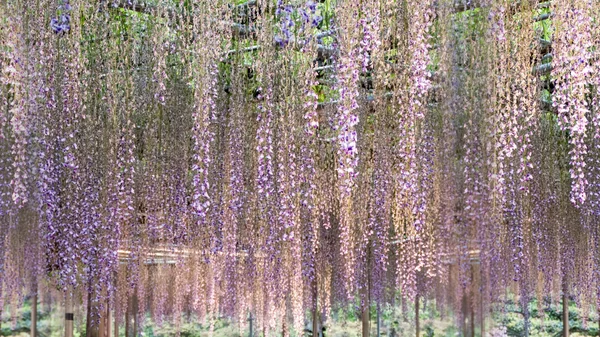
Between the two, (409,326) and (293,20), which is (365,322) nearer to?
(409,326)

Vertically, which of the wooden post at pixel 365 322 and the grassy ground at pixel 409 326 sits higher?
the wooden post at pixel 365 322

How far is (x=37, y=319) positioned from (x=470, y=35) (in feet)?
27.7

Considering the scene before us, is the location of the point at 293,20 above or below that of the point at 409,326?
above

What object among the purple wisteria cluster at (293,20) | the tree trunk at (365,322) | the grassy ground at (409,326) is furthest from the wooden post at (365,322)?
the purple wisteria cluster at (293,20)

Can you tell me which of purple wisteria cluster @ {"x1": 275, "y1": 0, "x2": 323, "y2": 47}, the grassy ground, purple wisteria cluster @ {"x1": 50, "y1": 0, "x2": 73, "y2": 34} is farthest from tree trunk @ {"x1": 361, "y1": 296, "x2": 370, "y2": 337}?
purple wisteria cluster @ {"x1": 50, "y1": 0, "x2": 73, "y2": 34}

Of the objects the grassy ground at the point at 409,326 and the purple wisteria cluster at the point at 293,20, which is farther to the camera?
the grassy ground at the point at 409,326

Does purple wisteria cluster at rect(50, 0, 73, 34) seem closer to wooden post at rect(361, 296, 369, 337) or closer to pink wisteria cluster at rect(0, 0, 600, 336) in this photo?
pink wisteria cluster at rect(0, 0, 600, 336)

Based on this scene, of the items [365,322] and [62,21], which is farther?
[365,322]

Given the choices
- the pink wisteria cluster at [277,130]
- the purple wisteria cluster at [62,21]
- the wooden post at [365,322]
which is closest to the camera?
the pink wisteria cluster at [277,130]

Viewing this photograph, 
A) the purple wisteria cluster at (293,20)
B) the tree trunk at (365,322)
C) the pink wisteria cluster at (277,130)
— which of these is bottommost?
the tree trunk at (365,322)

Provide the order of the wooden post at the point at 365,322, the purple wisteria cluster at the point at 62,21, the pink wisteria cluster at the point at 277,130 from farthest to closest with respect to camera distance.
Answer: the wooden post at the point at 365,322 < the purple wisteria cluster at the point at 62,21 < the pink wisteria cluster at the point at 277,130

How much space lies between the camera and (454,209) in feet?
14.8

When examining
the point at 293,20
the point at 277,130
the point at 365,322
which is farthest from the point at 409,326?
the point at 293,20

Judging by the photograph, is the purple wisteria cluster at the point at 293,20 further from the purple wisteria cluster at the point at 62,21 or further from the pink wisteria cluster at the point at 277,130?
the purple wisteria cluster at the point at 62,21
